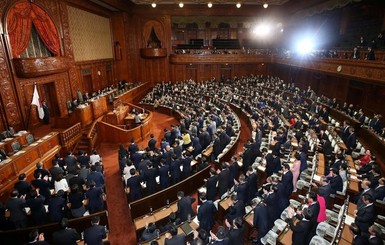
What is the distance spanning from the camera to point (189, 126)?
1272 centimetres

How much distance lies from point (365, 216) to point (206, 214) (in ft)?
10.6

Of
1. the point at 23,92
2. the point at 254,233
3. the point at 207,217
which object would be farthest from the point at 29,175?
Result: the point at 254,233

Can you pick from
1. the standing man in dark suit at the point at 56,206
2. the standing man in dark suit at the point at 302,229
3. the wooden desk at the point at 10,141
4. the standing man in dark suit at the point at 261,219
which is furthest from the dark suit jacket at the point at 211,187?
the wooden desk at the point at 10,141

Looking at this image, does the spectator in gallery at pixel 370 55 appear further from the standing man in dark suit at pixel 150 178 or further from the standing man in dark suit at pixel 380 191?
the standing man in dark suit at pixel 150 178

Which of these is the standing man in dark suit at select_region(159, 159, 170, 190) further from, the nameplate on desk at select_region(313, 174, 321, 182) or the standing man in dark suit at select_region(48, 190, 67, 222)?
the nameplate on desk at select_region(313, 174, 321, 182)

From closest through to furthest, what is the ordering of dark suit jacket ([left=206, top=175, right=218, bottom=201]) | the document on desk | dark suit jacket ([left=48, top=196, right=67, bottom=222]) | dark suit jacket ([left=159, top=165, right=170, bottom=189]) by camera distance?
the document on desk
dark suit jacket ([left=48, top=196, right=67, bottom=222])
dark suit jacket ([left=206, top=175, right=218, bottom=201])
dark suit jacket ([left=159, top=165, right=170, bottom=189])

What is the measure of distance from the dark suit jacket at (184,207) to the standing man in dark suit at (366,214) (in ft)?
11.5

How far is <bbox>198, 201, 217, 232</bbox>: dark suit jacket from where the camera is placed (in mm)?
5527

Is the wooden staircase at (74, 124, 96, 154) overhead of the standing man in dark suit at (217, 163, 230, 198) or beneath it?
beneath

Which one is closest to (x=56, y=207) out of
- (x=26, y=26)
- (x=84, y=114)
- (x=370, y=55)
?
(x=84, y=114)

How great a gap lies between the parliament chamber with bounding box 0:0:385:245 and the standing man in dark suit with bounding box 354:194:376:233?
2 centimetres

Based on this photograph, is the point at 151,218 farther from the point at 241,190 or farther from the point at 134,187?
the point at 241,190

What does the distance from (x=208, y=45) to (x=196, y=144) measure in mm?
20908

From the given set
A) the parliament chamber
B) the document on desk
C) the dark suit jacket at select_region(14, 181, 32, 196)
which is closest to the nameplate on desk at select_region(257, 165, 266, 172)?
the parliament chamber
